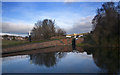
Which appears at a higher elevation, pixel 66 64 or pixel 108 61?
pixel 108 61

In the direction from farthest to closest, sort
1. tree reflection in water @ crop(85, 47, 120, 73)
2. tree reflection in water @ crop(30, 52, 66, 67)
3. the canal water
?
tree reflection in water @ crop(30, 52, 66, 67) < the canal water < tree reflection in water @ crop(85, 47, 120, 73)

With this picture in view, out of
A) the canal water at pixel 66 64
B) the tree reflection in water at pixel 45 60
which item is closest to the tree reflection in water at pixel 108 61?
the canal water at pixel 66 64

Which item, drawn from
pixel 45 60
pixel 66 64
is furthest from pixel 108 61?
pixel 45 60

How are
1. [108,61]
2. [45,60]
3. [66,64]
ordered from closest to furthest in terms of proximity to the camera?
[108,61] < [66,64] < [45,60]

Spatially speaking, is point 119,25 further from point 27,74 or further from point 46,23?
point 46,23

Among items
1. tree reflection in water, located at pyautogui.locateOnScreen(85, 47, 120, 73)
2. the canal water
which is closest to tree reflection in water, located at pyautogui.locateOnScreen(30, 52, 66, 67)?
the canal water

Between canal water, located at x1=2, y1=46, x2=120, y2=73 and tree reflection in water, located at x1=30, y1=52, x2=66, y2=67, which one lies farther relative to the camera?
tree reflection in water, located at x1=30, y1=52, x2=66, y2=67

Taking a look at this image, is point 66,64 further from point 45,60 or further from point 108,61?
point 108,61

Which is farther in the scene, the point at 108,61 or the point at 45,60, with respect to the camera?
the point at 45,60

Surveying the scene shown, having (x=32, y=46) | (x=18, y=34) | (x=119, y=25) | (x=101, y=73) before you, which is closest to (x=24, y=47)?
(x=32, y=46)

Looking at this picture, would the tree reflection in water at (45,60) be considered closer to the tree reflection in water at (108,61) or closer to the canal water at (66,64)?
the canal water at (66,64)

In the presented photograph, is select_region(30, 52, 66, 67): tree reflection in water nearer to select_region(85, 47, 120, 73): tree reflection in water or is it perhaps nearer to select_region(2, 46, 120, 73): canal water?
select_region(2, 46, 120, 73): canal water

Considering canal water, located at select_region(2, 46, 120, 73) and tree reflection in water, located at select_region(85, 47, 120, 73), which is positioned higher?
tree reflection in water, located at select_region(85, 47, 120, 73)

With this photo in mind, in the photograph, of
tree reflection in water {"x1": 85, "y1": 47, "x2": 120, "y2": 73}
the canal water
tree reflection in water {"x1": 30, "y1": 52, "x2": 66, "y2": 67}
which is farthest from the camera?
tree reflection in water {"x1": 30, "y1": 52, "x2": 66, "y2": 67}
